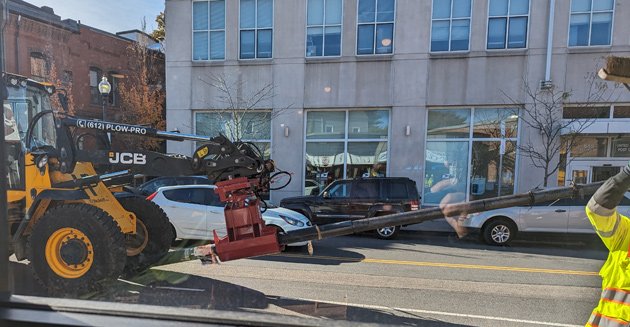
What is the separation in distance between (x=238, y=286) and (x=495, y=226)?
5.49m

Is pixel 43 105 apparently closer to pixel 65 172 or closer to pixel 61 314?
pixel 65 172

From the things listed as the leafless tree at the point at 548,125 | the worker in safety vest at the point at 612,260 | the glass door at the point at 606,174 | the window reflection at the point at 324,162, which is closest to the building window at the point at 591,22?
the leafless tree at the point at 548,125

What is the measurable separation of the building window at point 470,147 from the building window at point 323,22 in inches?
164

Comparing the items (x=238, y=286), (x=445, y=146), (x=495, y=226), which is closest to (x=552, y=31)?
(x=495, y=226)

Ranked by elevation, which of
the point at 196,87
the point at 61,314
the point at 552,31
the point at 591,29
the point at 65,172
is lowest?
the point at 61,314

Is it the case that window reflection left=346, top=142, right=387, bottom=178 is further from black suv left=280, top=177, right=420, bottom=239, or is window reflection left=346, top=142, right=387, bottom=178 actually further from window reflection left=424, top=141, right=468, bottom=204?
black suv left=280, top=177, right=420, bottom=239

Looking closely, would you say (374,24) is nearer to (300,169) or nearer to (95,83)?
(300,169)

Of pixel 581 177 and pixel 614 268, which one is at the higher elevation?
pixel 581 177

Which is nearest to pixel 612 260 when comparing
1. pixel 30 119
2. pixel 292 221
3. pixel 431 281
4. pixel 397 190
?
pixel 431 281

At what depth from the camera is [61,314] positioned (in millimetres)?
1194

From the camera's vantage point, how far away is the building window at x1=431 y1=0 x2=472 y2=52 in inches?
311

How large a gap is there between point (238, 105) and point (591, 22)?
14.2ft

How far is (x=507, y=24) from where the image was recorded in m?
7.07

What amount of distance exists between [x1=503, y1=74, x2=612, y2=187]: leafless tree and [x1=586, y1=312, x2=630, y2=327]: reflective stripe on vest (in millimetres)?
3607
